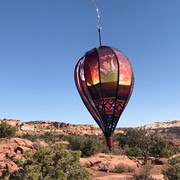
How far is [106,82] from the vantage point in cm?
1249

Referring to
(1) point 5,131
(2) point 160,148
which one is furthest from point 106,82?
(1) point 5,131

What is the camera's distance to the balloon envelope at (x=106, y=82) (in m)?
12.3

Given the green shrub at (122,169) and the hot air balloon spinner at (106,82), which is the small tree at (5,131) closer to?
the green shrub at (122,169)

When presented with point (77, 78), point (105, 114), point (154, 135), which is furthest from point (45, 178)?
point (154, 135)

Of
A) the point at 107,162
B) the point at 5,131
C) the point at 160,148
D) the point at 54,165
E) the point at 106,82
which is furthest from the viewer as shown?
the point at 5,131

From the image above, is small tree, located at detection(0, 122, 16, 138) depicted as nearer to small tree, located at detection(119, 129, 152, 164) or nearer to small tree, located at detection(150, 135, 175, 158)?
small tree, located at detection(119, 129, 152, 164)

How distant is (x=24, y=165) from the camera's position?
38.4ft

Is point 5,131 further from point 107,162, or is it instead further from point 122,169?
point 122,169

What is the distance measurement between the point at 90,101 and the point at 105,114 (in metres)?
A: 1.09

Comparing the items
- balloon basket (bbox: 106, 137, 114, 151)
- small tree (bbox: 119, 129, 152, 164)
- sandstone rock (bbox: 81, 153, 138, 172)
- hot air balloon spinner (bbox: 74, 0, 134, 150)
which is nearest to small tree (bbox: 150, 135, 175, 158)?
small tree (bbox: 119, 129, 152, 164)

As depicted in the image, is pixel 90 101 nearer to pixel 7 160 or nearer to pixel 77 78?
pixel 77 78

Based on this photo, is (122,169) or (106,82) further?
(122,169)

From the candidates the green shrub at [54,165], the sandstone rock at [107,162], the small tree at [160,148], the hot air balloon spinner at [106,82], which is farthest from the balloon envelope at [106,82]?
the small tree at [160,148]

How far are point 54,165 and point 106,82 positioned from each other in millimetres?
4108
